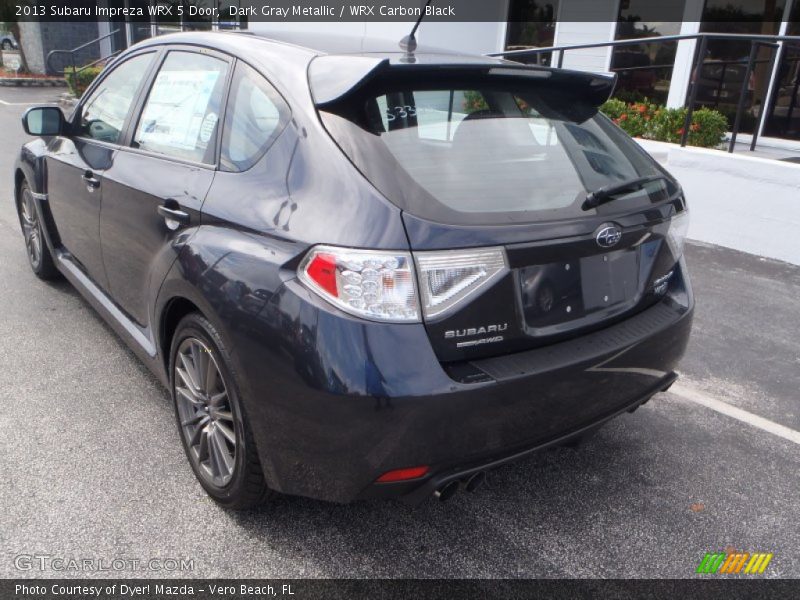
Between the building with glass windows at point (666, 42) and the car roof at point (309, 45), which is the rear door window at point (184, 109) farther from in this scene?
the building with glass windows at point (666, 42)

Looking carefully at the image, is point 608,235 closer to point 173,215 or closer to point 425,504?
point 425,504

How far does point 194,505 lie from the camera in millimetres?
2600

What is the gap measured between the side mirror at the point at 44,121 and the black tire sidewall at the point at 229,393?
1926 mm

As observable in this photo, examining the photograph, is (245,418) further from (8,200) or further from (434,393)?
(8,200)

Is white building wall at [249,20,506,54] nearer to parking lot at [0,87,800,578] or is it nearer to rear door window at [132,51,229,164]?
rear door window at [132,51,229,164]

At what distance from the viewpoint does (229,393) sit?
2.31 metres

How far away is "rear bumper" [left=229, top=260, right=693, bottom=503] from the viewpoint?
75.6 inches

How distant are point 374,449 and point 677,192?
1.64m

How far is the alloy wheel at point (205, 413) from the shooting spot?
2.45m

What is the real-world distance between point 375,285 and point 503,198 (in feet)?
1.82

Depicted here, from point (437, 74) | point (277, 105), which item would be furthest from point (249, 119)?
point (437, 74)

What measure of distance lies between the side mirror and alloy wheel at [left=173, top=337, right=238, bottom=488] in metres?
1.94

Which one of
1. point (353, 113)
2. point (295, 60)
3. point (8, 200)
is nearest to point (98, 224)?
point (295, 60)

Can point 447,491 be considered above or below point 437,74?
below
